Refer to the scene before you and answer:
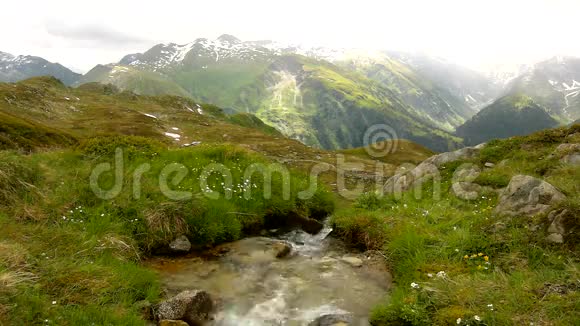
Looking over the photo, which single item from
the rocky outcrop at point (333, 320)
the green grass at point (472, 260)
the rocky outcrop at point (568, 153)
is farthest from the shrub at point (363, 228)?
the rocky outcrop at point (568, 153)

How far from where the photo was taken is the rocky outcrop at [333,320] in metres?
8.63

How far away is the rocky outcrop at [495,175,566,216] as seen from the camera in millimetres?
10398

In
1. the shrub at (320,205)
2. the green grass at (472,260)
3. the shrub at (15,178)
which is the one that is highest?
the shrub at (15,178)

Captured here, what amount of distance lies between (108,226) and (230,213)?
4288mm

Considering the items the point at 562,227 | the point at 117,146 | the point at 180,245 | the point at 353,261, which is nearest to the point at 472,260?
the point at 562,227

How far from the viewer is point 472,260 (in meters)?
9.52

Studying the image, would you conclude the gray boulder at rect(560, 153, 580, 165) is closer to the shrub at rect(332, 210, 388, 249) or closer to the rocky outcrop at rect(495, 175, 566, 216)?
the rocky outcrop at rect(495, 175, 566, 216)

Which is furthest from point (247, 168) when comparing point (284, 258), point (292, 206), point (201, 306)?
point (201, 306)

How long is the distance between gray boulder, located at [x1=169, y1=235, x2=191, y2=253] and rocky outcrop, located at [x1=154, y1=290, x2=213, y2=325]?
3164 millimetres

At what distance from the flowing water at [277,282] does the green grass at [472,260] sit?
81 centimetres

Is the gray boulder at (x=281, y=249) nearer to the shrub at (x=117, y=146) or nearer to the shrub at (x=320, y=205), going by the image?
the shrub at (x=320, y=205)

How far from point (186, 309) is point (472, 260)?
22.0ft

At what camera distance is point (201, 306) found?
8898mm

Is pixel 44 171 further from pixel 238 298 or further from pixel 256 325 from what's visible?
pixel 256 325
